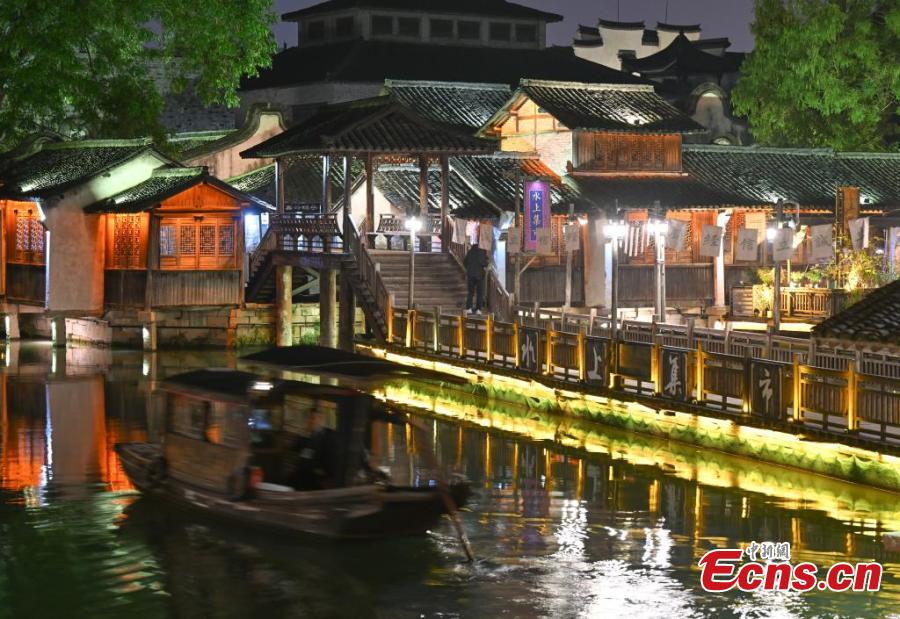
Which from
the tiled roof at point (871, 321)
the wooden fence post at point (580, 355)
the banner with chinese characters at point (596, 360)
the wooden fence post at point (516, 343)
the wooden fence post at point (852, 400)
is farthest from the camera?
the wooden fence post at point (516, 343)

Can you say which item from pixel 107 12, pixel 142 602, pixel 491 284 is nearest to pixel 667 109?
pixel 491 284

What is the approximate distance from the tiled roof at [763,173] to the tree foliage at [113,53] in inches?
605

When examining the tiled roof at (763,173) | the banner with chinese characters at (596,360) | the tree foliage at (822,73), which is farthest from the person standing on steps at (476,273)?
the tree foliage at (822,73)

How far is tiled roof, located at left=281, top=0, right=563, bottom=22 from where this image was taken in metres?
67.8

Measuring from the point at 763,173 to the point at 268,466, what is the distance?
35106 mm

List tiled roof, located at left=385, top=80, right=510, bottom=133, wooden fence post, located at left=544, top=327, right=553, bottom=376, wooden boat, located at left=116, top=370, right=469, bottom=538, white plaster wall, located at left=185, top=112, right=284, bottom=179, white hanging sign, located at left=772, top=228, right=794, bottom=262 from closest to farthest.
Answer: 1. wooden boat, located at left=116, top=370, right=469, bottom=538
2. wooden fence post, located at left=544, top=327, right=553, bottom=376
3. white hanging sign, located at left=772, top=228, right=794, bottom=262
4. white plaster wall, located at left=185, top=112, right=284, bottom=179
5. tiled roof, located at left=385, top=80, right=510, bottom=133

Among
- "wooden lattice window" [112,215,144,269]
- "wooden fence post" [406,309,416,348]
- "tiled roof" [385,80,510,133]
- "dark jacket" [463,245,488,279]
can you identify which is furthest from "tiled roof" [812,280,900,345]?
"tiled roof" [385,80,510,133]

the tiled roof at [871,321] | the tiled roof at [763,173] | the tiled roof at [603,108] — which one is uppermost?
the tiled roof at [603,108]

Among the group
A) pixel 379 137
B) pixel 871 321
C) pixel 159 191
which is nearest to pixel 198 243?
pixel 159 191

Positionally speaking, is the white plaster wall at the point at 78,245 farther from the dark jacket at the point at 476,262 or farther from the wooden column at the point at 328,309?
the dark jacket at the point at 476,262

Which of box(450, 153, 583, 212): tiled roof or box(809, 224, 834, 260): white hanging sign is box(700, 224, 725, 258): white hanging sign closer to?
box(809, 224, 834, 260): white hanging sign

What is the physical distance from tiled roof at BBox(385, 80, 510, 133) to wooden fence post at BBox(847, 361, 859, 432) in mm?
31633

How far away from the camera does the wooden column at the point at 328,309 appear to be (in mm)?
42750

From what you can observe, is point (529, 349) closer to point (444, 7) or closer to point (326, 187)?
point (326, 187)
